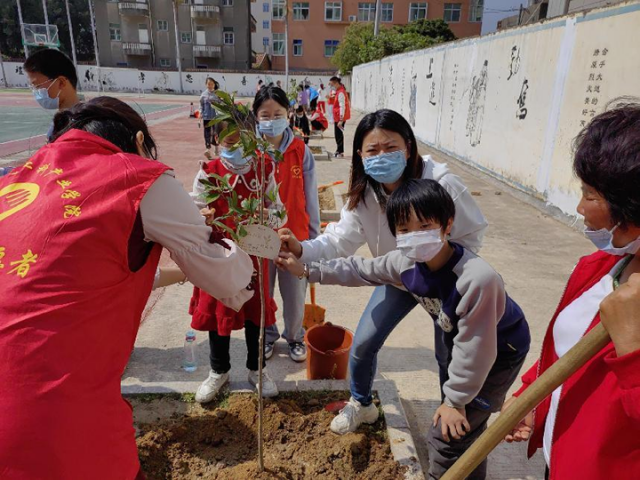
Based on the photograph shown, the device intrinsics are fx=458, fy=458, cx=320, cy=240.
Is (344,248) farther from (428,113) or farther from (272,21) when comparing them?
(272,21)

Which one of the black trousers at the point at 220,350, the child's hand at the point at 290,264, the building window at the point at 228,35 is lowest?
the black trousers at the point at 220,350

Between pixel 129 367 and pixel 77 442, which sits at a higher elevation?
pixel 77 442

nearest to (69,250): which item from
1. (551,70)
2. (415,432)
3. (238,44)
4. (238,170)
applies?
(238,170)

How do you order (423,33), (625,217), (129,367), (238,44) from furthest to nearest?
(238,44) < (423,33) < (129,367) < (625,217)

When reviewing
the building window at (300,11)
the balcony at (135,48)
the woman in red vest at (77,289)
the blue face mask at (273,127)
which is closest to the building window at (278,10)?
the building window at (300,11)

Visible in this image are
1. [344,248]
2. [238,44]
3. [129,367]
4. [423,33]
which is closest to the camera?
[344,248]

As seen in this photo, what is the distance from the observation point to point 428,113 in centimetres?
1301

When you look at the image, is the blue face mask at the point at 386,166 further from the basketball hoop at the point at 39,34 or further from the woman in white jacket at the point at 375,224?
the basketball hoop at the point at 39,34

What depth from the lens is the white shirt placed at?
125 centimetres

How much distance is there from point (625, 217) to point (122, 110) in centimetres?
148

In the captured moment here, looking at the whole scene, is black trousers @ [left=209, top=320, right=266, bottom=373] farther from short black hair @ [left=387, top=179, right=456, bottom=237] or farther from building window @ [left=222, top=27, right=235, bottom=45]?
building window @ [left=222, top=27, right=235, bottom=45]

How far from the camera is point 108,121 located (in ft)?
4.76

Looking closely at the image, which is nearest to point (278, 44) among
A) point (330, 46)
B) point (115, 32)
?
point (330, 46)

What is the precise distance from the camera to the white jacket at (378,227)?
6.74ft
